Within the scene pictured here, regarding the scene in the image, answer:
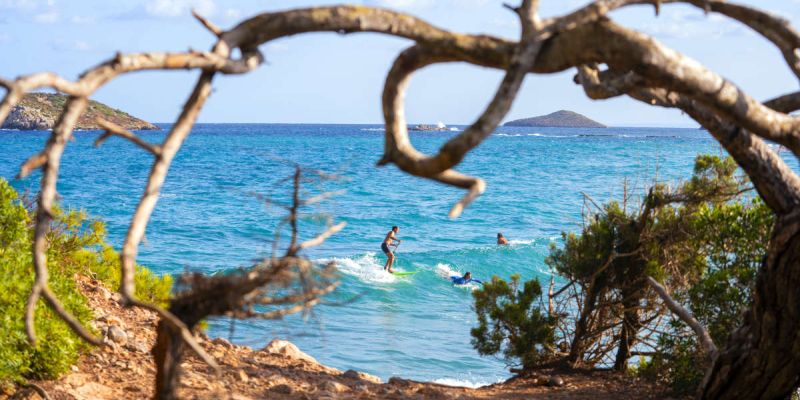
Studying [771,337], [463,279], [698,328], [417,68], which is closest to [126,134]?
[417,68]

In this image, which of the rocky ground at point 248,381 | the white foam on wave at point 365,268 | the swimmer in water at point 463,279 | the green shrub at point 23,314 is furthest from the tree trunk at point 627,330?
the white foam on wave at point 365,268

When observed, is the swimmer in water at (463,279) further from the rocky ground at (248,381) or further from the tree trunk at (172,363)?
the tree trunk at (172,363)

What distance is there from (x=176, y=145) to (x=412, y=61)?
4.45ft

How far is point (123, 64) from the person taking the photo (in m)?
3.60

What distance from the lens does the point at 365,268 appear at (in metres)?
21.7

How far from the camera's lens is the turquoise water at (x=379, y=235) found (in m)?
13.5

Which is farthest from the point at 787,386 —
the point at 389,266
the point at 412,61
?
the point at 389,266

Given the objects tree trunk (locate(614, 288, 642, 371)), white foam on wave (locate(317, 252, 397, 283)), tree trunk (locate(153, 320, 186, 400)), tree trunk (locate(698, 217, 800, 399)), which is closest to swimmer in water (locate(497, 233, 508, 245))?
white foam on wave (locate(317, 252, 397, 283))

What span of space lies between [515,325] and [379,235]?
701 inches

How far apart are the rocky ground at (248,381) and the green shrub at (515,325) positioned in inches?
14.0

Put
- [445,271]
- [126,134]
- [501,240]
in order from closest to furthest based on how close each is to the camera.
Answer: [126,134]
[445,271]
[501,240]

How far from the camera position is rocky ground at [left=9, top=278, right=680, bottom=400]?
7047 millimetres

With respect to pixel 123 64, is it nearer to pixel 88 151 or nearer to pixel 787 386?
pixel 787 386

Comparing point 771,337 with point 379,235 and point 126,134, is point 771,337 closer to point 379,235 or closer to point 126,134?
point 126,134
